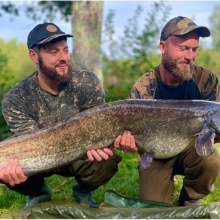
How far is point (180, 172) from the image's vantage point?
3.51 m

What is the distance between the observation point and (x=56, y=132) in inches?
120

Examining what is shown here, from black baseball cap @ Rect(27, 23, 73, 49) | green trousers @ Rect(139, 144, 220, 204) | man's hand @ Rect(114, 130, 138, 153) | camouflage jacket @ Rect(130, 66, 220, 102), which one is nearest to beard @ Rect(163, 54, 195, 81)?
camouflage jacket @ Rect(130, 66, 220, 102)

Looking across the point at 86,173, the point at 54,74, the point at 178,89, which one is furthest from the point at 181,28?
the point at 86,173

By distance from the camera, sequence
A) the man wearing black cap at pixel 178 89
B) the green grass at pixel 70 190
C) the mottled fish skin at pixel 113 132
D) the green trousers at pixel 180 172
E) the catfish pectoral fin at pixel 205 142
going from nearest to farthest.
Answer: the catfish pectoral fin at pixel 205 142 < the mottled fish skin at pixel 113 132 < the green trousers at pixel 180 172 < the man wearing black cap at pixel 178 89 < the green grass at pixel 70 190

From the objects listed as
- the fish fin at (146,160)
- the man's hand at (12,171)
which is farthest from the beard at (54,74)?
the fish fin at (146,160)

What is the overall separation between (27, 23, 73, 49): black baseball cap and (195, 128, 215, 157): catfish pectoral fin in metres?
1.36

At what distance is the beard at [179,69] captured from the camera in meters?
3.37

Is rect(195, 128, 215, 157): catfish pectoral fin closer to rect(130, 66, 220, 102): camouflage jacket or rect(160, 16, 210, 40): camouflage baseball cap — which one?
rect(130, 66, 220, 102): camouflage jacket

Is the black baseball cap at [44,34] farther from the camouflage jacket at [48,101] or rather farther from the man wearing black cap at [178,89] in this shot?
the man wearing black cap at [178,89]

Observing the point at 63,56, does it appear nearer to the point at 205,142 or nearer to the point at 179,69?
the point at 179,69

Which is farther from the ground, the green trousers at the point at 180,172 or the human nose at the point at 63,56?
the human nose at the point at 63,56

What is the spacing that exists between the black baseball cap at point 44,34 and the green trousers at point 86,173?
980mm

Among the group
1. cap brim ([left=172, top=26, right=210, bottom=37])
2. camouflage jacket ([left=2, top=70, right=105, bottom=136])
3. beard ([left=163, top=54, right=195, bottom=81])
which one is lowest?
camouflage jacket ([left=2, top=70, right=105, bottom=136])

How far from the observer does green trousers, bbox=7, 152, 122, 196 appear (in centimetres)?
339
